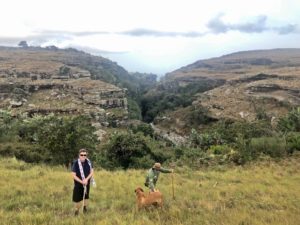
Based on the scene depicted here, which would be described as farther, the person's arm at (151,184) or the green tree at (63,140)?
the green tree at (63,140)

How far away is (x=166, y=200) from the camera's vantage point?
12.1m

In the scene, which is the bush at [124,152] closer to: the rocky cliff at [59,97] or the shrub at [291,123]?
the shrub at [291,123]

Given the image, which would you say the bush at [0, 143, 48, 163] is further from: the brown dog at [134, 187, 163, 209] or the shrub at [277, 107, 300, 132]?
the shrub at [277, 107, 300, 132]

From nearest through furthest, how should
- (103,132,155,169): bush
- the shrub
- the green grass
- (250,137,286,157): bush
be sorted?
the green grass
(250,137,286,157): bush
(103,132,155,169): bush
the shrub

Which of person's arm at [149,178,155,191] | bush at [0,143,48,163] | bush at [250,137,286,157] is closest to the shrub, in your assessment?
bush at [250,137,286,157]

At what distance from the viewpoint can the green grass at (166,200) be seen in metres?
9.30

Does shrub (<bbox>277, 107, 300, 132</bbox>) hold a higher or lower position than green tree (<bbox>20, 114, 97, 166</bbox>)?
lower

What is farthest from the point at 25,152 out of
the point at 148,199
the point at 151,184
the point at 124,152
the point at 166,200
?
the point at 148,199

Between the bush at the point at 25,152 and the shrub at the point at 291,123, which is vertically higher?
the bush at the point at 25,152

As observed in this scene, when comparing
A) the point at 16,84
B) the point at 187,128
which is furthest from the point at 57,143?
the point at 16,84

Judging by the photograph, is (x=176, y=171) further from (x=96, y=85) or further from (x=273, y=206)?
(x=96, y=85)

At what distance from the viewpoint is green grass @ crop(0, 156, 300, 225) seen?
930 centimetres

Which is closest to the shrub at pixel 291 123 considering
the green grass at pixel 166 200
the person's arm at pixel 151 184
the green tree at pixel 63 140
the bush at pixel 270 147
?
the bush at pixel 270 147

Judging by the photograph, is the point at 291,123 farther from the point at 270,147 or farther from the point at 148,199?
the point at 148,199
